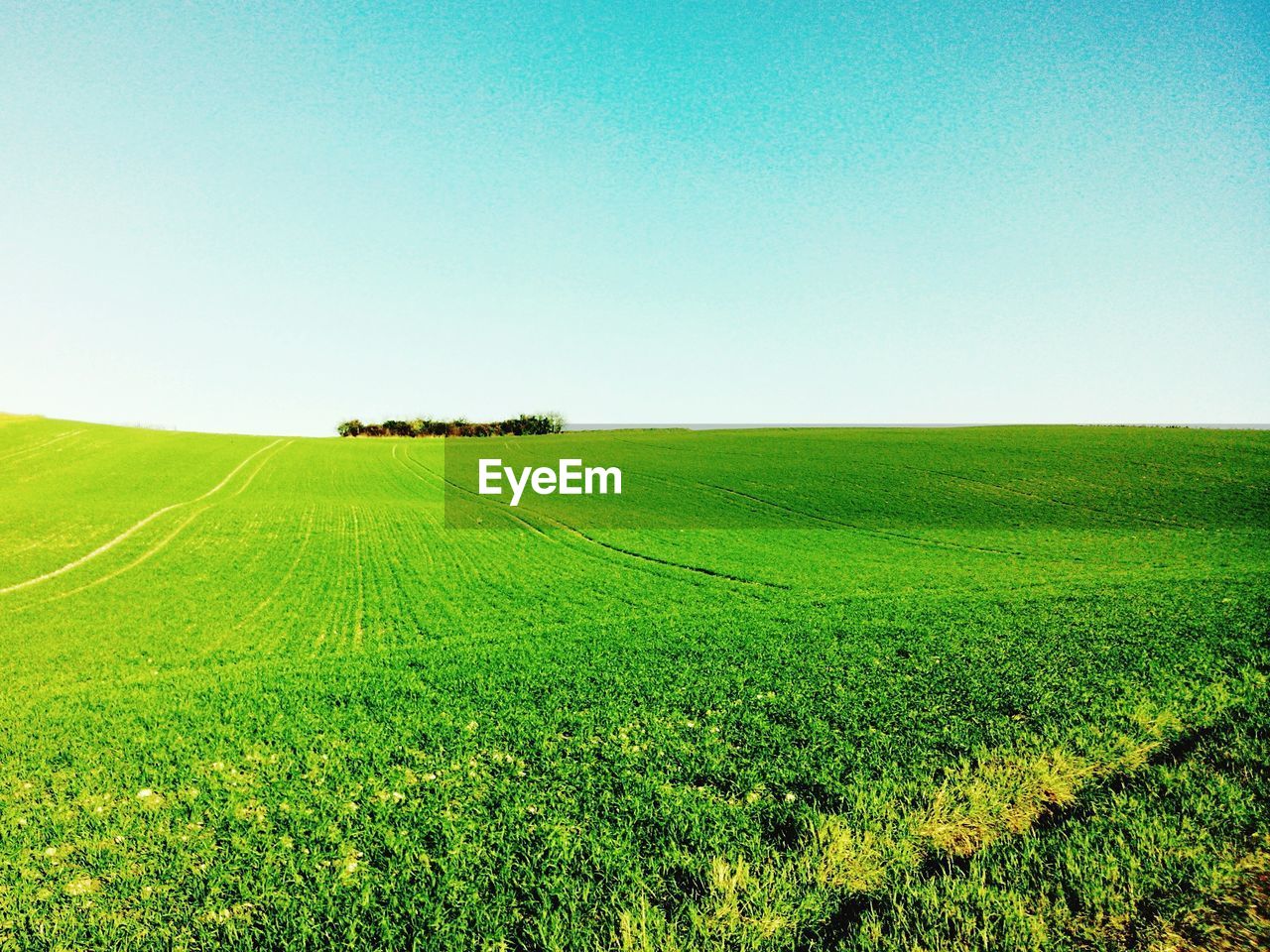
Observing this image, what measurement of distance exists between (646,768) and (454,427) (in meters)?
111

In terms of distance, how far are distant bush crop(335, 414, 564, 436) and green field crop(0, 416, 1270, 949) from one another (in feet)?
308

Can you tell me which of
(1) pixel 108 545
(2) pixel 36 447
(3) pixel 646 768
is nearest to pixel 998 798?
(3) pixel 646 768

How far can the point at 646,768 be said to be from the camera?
645 cm

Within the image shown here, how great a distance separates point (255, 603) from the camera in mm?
18734

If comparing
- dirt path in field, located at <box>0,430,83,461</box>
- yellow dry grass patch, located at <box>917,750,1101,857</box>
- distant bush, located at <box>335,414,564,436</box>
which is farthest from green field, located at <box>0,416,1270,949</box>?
distant bush, located at <box>335,414,564,436</box>

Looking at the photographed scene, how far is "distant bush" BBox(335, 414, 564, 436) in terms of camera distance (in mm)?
111875

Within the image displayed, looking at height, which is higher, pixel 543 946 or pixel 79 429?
pixel 79 429

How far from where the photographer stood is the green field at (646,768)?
441 centimetres

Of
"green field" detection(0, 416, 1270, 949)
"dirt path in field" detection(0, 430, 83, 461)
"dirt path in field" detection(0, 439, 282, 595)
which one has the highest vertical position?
"dirt path in field" detection(0, 430, 83, 461)

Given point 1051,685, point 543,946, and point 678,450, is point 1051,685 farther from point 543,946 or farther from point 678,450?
point 678,450

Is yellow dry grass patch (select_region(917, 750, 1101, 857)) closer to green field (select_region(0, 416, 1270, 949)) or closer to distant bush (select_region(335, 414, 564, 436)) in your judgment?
green field (select_region(0, 416, 1270, 949))

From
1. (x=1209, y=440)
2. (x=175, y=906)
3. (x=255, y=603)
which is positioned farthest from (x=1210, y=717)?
(x=1209, y=440)

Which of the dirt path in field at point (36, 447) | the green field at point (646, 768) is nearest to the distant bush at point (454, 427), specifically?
the dirt path in field at point (36, 447)

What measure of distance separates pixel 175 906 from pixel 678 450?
62.5 meters
